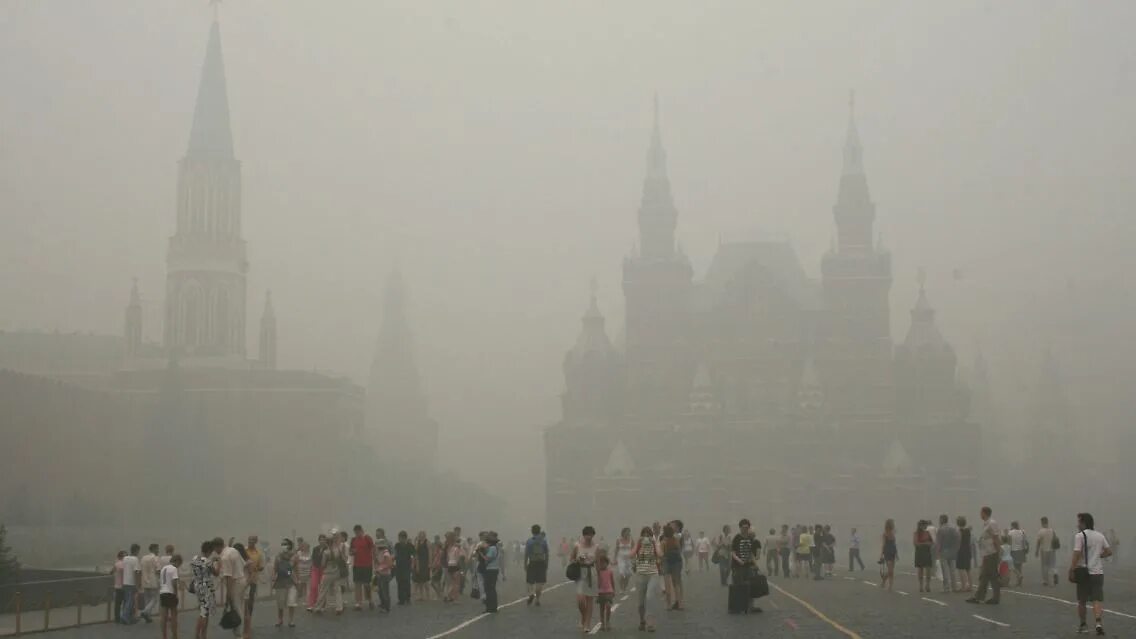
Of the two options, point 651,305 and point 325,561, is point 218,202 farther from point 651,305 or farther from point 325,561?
point 325,561

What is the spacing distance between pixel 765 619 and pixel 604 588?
Result: 3.10 metres

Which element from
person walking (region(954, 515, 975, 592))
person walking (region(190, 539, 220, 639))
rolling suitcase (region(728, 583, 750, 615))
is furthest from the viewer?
person walking (region(954, 515, 975, 592))

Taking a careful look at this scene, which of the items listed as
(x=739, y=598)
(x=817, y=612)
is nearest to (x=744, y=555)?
(x=739, y=598)

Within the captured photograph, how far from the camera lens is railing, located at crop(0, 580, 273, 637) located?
29016 millimetres

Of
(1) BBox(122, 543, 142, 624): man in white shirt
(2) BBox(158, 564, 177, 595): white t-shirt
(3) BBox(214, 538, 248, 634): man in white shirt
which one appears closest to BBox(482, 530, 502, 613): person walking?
(1) BBox(122, 543, 142, 624): man in white shirt

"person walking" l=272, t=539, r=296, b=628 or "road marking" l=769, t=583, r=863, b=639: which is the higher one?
"person walking" l=272, t=539, r=296, b=628

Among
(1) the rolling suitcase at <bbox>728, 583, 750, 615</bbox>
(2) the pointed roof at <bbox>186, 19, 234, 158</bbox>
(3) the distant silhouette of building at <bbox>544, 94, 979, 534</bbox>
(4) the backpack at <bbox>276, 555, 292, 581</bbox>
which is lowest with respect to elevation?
(1) the rolling suitcase at <bbox>728, 583, 750, 615</bbox>

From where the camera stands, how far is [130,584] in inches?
1202

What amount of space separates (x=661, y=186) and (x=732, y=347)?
15934 mm

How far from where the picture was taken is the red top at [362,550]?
31.2m

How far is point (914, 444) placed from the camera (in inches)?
4938

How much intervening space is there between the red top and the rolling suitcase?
7.45 metres

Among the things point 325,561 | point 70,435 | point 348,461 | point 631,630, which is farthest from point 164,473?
point 631,630

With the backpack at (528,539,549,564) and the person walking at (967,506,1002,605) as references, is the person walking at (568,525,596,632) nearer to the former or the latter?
the backpack at (528,539,549,564)
